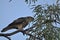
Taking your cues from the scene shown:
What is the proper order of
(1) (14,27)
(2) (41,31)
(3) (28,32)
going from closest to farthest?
(3) (28,32) < (2) (41,31) < (1) (14,27)

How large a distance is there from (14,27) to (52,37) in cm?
33

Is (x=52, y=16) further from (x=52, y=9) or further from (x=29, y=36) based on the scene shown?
(x=29, y=36)

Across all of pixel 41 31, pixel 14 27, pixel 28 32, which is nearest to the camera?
pixel 28 32

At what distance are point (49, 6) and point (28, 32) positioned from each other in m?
0.31

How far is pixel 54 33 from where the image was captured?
158cm

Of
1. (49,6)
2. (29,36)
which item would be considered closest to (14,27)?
(29,36)

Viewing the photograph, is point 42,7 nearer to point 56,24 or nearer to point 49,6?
point 49,6

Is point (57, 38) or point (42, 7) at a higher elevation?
point (42, 7)

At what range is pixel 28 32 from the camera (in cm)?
147

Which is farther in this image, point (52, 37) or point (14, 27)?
point (14, 27)

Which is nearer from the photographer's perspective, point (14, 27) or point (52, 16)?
point (52, 16)

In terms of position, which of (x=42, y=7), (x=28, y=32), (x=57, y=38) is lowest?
(x=57, y=38)

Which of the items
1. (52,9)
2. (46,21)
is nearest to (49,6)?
(52,9)

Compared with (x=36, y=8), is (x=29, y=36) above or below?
below
